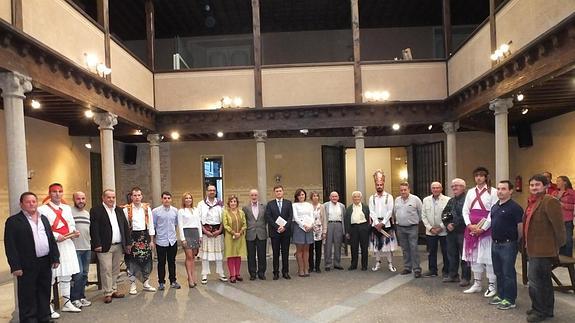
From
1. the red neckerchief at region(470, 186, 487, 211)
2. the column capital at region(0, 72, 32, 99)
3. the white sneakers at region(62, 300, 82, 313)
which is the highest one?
the column capital at region(0, 72, 32, 99)

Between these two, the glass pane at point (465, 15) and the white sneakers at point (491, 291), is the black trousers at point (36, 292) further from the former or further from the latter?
the glass pane at point (465, 15)

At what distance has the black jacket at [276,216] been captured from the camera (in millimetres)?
7324

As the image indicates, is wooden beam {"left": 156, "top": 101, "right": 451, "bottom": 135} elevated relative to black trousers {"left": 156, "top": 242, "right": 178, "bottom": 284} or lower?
elevated

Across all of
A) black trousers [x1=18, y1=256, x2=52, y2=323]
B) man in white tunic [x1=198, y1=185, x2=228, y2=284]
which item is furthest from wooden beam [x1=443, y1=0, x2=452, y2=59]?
black trousers [x1=18, y1=256, x2=52, y2=323]

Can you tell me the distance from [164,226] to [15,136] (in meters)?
2.34

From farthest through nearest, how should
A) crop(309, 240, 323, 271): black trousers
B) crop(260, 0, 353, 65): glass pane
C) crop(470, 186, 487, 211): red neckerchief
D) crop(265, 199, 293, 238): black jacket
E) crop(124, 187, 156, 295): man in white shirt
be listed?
1. crop(260, 0, 353, 65): glass pane
2. crop(309, 240, 323, 271): black trousers
3. crop(265, 199, 293, 238): black jacket
4. crop(124, 187, 156, 295): man in white shirt
5. crop(470, 186, 487, 211): red neckerchief

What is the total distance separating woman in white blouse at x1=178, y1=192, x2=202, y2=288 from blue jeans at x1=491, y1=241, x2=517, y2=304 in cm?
419

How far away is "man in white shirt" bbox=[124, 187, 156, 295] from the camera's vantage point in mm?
6539

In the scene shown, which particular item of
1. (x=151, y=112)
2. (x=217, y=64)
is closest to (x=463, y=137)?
(x=217, y=64)

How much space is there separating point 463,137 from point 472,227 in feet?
26.1

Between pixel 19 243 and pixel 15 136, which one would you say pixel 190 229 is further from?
pixel 15 136

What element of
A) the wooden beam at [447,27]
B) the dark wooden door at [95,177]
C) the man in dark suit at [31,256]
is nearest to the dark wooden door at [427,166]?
the wooden beam at [447,27]

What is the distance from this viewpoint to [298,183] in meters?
13.3

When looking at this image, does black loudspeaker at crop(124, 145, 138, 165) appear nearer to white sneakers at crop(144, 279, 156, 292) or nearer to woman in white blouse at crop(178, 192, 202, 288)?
woman in white blouse at crop(178, 192, 202, 288)
